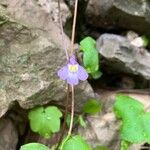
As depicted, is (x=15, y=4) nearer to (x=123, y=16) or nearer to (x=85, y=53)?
(x=85, y=53)

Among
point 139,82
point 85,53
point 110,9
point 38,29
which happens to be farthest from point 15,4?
point 139,82

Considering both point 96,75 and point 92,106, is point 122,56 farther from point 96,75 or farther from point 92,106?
point 92,106

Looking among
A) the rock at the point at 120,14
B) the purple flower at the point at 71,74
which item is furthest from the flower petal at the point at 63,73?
the rock at the point at 120,14

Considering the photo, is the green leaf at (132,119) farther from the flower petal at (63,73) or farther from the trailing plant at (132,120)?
the flower petal at (63,73)

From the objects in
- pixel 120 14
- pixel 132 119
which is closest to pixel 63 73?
pixel 132 119

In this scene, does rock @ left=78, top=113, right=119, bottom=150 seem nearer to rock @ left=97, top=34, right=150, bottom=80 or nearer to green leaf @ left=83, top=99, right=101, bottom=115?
green leaf @ left=83, top=99, right=101, bottom=115
